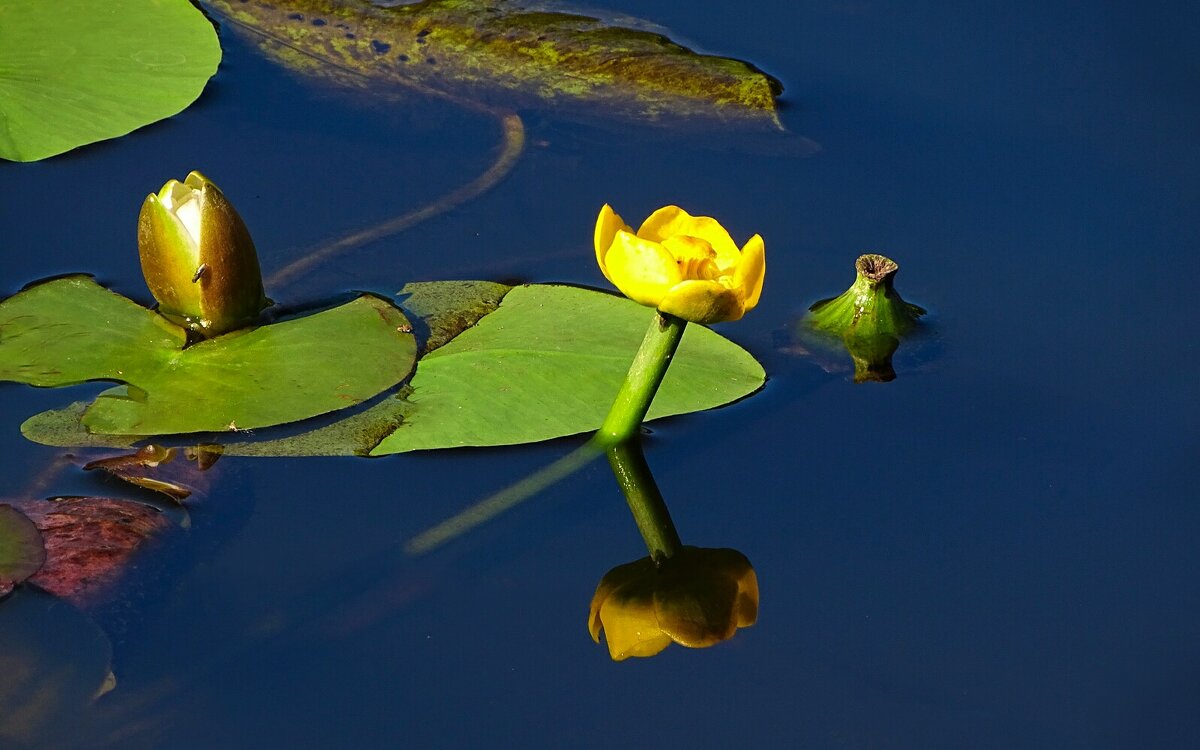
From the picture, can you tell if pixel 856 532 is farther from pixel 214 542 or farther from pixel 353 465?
pixel 214 542

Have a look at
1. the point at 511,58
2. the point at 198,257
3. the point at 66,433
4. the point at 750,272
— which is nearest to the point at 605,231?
the point at 750,272

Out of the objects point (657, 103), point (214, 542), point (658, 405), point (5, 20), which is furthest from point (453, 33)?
point (214, 542)

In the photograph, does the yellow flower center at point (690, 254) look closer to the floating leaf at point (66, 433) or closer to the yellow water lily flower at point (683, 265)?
the yellow water lily flower at point (683, 265)

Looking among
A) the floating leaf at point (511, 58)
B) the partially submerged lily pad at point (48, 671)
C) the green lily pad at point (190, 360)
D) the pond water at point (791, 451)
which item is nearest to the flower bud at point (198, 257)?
the green lily pad at point (190, 360)

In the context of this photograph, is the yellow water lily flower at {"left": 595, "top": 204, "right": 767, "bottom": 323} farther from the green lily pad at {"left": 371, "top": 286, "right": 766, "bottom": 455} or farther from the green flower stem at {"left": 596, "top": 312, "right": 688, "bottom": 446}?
the green lily pad at {"left": 371, "top": 286, "right": 766, "bottom": 455}

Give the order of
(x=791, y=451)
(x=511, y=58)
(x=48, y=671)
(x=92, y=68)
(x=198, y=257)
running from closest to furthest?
(x=48, y=671) → (x=198, y=257) → (x=791, y=451) → (x=92, y=68) → (x=511, y=58)

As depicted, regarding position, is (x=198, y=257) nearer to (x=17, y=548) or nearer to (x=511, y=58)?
(x=17, y=548)

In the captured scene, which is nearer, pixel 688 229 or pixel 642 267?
pixel 642 267
